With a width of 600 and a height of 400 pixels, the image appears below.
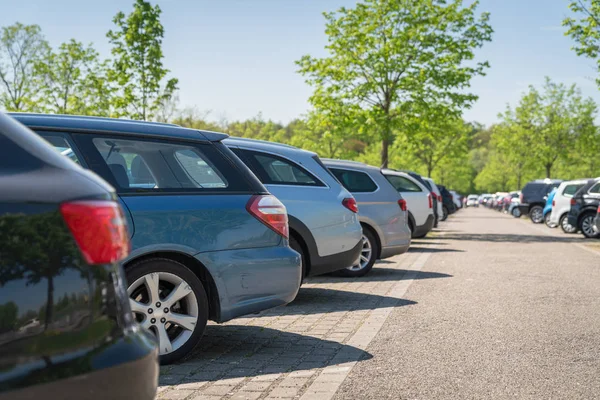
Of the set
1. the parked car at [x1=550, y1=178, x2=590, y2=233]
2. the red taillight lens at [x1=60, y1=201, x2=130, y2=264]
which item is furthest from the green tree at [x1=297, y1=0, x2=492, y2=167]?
the red taillight lens at [x1=60, y1=201, x2=130, y2=264]

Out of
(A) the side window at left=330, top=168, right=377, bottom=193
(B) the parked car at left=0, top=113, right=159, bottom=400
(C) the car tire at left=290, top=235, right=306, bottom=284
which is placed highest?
(A) the side window at left=330, top=168, right=377, bottom=193

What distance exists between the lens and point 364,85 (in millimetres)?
32969

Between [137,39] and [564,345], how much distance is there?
22246 mm

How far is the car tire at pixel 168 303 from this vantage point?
596 centimetres

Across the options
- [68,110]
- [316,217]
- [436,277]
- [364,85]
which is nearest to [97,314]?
[316,217]

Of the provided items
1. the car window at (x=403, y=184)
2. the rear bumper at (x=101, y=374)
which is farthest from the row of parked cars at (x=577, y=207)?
the rear bumper at (x=101, y=374)

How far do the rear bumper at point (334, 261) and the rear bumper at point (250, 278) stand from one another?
313 cm

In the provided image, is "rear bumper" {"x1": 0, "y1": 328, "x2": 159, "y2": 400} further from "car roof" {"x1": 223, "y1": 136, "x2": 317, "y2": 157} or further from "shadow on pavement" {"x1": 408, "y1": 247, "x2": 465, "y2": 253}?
"shadow on pavement" {"x1": 408, "y1": 247, "x2": 465, "y2": 253}

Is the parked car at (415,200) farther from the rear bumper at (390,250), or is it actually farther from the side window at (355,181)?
the rear bumper at (390,250)

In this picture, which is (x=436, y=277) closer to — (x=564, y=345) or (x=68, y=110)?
(x=564, y=345)

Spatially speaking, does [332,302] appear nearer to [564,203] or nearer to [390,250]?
[390,250]

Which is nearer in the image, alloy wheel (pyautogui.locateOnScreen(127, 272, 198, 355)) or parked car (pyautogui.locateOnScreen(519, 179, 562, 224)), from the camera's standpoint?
alloy wheel (pyautogui.locateOnScreen(127, 272, 198, 355))

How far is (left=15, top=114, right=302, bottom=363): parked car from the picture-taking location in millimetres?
5922

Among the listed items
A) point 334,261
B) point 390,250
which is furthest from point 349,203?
point 390,250
